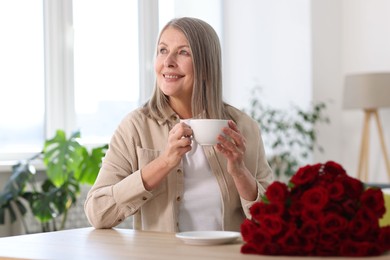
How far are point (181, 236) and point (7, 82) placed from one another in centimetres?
331

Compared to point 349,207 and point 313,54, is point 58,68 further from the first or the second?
point 349,207

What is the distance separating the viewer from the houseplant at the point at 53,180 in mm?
4301

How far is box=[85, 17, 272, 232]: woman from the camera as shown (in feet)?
7.12

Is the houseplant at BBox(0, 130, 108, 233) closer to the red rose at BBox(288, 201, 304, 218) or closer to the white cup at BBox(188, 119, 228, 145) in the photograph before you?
the white cup at BBox(188, 119, 228, 145)

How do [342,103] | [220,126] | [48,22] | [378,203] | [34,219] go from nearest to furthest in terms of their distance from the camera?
[378,203]
[220,126]
[34,219]
[48,22]
[342,103]

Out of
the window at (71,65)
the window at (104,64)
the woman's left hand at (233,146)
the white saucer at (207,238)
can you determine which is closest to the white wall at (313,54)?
the window at (71,65)

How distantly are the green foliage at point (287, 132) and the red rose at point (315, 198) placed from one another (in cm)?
434

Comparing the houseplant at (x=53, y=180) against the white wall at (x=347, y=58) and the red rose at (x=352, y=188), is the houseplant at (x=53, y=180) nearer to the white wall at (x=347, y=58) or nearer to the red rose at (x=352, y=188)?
the white wall at (x=347, y=58)

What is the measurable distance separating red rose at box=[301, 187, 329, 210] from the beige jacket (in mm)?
700

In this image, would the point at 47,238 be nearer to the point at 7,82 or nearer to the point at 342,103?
the point at 7,82

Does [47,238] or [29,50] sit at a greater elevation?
[29,50]

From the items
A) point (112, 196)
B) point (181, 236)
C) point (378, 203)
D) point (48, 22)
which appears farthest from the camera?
point (48, 22)

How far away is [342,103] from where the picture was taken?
607cm

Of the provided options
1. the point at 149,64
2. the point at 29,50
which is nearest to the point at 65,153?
the point at 29,50
